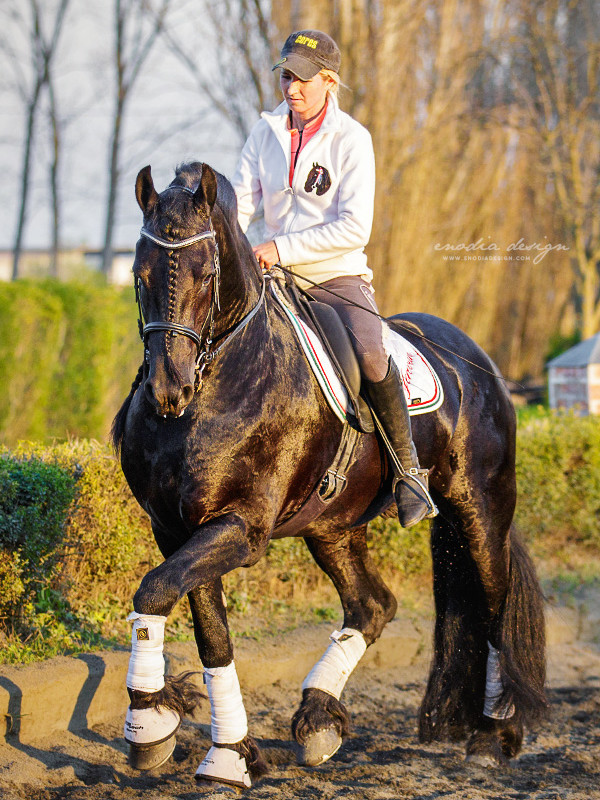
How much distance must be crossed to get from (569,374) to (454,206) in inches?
288

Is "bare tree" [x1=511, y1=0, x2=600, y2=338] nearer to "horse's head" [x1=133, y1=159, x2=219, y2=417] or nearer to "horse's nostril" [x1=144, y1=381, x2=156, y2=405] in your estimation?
"horse's head" [x1=133, y1=159, x2=219, y2=417]

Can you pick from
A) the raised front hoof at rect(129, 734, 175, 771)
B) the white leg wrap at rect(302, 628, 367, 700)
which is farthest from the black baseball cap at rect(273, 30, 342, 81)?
the raised front hoof at rect(129, 734, 175, 771)

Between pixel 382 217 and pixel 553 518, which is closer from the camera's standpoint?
pixel 553 518

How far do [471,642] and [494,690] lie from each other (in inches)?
10.8

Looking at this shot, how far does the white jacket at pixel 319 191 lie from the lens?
13.1 feet

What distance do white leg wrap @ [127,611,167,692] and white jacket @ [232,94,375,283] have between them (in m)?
1.63

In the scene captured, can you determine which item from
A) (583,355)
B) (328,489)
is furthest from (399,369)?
(583,355)

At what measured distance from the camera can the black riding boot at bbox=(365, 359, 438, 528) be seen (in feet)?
13.3

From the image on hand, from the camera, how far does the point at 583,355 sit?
948cm

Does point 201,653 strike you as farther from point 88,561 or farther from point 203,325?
point 88,561

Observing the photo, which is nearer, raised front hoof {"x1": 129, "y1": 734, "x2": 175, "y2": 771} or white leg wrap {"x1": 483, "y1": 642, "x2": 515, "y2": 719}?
raised front hoof {"x1": 129, "y1": 734, "x2": 175, "y2": 771}

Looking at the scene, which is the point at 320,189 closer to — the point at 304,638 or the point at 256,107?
the point at 304,638

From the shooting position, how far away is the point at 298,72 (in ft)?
13.0

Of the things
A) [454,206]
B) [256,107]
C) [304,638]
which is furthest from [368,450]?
[454,206]
